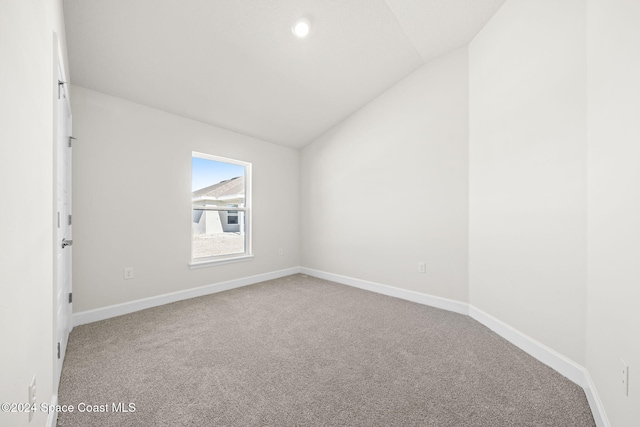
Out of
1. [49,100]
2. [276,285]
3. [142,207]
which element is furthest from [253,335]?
[49,100]

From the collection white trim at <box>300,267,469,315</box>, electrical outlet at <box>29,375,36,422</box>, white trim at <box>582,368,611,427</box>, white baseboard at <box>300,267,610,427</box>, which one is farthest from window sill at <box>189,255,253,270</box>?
white trim at <box>582,368,611,427</box>

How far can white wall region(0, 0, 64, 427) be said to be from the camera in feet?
2.38

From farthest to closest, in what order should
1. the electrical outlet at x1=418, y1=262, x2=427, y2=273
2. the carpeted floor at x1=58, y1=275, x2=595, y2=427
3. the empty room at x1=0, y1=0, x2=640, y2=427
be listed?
1. the electrical outlet at x1=418, y1=262, x2=427, y2=273
2. the carpeted floor at x1=58, y1=275, x2=595, y2=427
3. the empty room at x1=0, y1=0, x2=640, y2=427

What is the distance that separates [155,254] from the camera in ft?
9.68

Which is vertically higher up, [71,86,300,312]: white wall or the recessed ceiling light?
the recessed ceiling light

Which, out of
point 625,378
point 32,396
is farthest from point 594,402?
point 32,396

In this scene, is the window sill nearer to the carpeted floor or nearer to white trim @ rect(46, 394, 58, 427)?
the carpeted floor

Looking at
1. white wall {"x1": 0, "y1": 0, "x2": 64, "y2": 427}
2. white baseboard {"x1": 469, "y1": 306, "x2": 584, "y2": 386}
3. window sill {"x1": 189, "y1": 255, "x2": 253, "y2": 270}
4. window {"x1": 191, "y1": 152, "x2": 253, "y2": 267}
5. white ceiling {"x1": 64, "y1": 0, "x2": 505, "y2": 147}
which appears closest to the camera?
white wall {"x1": 0, "y1": 0, "x2": 64, "y2": 427}

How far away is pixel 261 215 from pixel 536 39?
367 cm

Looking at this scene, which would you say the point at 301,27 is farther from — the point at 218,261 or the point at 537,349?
the point at 537,349

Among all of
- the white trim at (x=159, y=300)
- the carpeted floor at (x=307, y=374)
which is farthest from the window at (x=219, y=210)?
the carpeted floor at (x=307, y=374)

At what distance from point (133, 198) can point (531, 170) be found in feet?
12.5

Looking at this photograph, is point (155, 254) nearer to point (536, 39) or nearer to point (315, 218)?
point (315, 218)

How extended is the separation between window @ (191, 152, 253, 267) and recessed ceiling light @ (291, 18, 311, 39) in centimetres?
194
